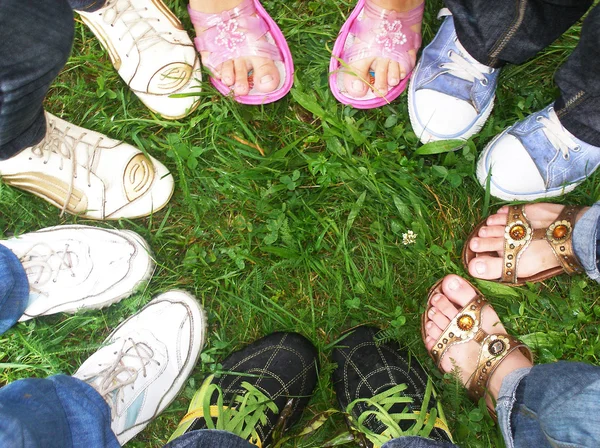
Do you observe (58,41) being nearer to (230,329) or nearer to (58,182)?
(58,182)

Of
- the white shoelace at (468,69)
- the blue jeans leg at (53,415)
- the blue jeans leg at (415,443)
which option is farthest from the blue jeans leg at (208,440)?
the white shoelace at (468,69)

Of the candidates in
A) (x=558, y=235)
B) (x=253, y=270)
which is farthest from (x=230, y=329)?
(x=558, y=235)

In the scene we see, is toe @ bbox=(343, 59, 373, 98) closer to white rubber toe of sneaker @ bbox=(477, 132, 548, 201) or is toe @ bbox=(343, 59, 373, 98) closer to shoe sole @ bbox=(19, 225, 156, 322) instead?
white rubber toe of sneaker @ bbox=(477, 132, 548, 201)

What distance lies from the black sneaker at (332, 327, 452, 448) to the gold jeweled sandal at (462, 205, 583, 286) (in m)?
0.47

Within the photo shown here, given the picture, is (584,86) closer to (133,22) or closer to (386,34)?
(386,34)

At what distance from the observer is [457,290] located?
71.0 inches

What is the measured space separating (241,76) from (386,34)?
0.58m

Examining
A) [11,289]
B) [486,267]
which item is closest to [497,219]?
[486,267]

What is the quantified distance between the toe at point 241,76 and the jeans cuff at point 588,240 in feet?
4.35

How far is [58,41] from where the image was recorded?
1.21 m

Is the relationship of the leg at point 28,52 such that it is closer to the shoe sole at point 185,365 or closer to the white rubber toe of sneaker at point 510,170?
the shoe sole at point 185,365

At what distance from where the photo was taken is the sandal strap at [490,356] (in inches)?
68.8

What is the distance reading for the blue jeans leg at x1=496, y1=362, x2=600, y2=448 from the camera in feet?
3.63

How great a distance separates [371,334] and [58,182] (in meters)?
1.38
